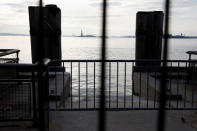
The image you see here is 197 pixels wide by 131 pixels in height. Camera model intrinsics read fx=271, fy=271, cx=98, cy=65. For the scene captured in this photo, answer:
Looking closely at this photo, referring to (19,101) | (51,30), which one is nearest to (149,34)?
(51,30)

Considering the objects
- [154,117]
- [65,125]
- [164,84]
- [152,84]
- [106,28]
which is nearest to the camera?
[106,28]

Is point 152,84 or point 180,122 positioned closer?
A: point 180,122

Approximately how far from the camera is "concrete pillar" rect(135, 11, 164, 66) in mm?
9672

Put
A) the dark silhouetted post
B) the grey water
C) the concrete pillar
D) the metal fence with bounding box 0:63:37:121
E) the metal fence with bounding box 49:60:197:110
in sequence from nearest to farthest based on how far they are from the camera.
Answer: the metal fence with bounding box 0:63:37:121, the metal fence with bounding box 49:60:197:110, the grey water, the dark silhouetted post, the concrete pillar

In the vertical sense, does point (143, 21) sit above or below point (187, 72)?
above

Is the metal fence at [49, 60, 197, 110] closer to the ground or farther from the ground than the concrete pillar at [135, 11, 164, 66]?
closer to the ground

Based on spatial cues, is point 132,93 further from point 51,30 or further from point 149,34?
point 149,34

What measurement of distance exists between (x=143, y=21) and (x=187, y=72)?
247 centimetres

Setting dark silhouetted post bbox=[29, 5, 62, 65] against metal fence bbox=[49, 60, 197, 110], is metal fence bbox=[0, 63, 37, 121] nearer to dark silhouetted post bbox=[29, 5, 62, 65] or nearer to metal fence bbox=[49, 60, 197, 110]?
metal fence bbox=[49, 60, 197, 110]

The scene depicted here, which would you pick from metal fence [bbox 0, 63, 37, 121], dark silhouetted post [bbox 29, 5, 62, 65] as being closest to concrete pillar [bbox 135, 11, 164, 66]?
dark silhouetted post [bbox 29, 5, 62, 65]

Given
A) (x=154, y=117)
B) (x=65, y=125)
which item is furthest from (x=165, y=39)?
(x=154, y=117)

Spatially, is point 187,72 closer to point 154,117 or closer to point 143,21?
point 143,21

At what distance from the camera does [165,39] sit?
1.48 metres

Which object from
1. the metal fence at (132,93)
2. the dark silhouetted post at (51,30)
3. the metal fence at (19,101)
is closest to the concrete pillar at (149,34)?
the metal fence at (132,93)
